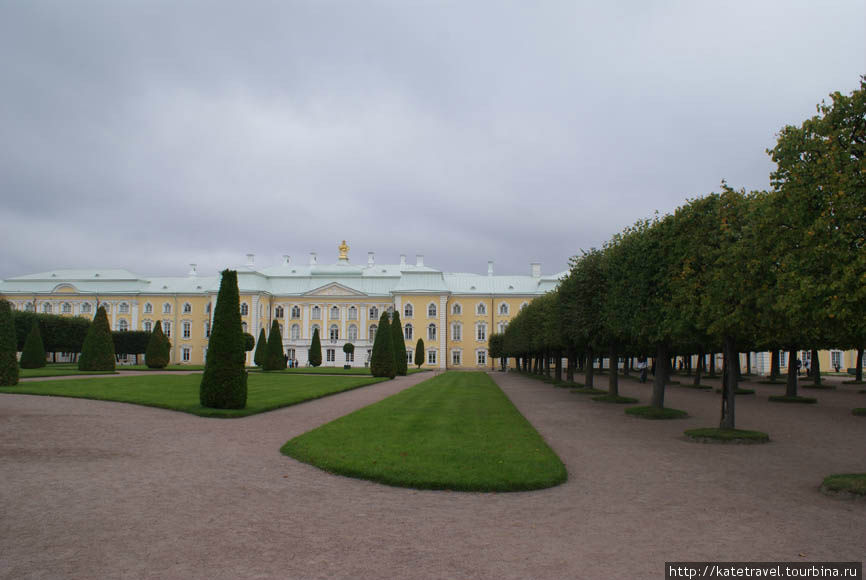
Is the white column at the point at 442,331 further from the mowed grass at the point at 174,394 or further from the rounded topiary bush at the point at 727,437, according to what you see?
the rounded topiary bush at the point at 727,437

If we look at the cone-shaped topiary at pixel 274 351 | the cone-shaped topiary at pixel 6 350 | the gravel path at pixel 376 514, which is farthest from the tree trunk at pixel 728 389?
the cone-shaped topiary at pixel 274 351

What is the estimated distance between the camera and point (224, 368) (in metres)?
17.3

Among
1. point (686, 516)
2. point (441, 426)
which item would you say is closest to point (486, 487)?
point (686, 516)

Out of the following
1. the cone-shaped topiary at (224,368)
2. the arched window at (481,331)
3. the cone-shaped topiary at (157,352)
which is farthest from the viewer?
the arched window at (481,331)

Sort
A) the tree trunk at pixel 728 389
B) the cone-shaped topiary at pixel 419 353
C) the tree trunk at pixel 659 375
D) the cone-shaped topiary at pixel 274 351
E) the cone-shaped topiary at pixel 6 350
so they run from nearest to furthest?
the tree trunk at pixel 728 389 → the tree trunk at pixel 659 375 → the cone-shaped topiary at pixel 6 350 → the cone-shaped topiary at pixel 274 351 → the cone-shaped topiary at pixel 419 353

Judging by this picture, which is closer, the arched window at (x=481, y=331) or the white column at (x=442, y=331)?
the white column at (x=442, y=331)

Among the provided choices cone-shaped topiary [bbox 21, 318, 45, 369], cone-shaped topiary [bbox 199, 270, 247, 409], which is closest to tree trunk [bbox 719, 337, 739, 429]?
cone-shaped topiary [bbox 199, 270, 247, 409]

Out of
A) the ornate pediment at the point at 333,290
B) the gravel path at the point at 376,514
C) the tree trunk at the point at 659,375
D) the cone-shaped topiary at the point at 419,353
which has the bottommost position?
the cone-shaped topiary at the point at 419,353

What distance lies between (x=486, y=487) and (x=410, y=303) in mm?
67623

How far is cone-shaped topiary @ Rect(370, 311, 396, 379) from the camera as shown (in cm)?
3922

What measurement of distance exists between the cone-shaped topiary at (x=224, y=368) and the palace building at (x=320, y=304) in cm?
5646

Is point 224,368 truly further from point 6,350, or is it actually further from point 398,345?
point 398,345

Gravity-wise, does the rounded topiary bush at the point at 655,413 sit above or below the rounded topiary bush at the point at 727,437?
below

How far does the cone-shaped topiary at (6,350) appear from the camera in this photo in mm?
23047
